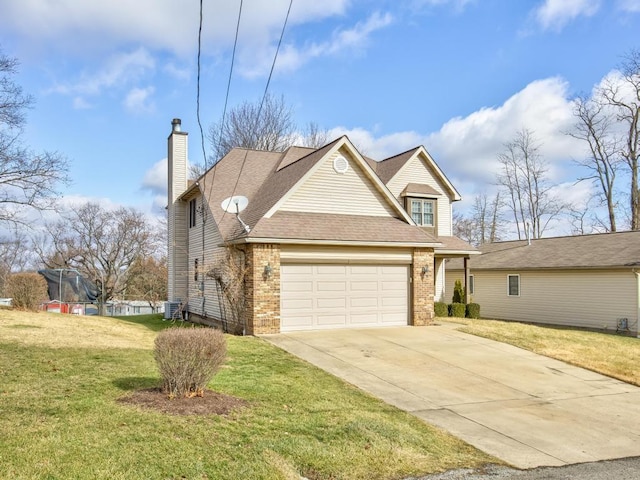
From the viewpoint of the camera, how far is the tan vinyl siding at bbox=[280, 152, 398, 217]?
16578 millimetres

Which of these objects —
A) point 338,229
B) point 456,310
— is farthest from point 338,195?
point 456,310

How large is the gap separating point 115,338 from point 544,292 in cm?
1990

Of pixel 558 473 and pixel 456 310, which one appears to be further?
pixel 456 310

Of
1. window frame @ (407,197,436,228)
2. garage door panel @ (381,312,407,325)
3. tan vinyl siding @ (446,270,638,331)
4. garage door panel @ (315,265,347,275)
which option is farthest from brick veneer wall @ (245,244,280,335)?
tan vinyl siding @ (446,270,638,331)

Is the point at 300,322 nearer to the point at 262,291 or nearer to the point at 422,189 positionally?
the point at 262,291

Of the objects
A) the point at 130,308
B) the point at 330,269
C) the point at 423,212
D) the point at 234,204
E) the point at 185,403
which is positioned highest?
the point at 423,212

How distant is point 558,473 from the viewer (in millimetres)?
5691

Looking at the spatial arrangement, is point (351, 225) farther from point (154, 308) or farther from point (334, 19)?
point (154, 308)

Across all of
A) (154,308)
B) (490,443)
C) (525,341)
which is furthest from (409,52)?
(154,308)

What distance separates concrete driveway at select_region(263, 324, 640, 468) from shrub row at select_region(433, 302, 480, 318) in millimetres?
8050

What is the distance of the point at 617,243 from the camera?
79.1 feet

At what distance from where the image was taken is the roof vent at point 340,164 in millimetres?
16953

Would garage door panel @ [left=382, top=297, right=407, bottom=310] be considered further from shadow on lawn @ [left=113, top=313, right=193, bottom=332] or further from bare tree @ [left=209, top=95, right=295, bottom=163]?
bare tree @ [left=209, top=95, right=295, bottom=163]

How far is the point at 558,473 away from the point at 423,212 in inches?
743
